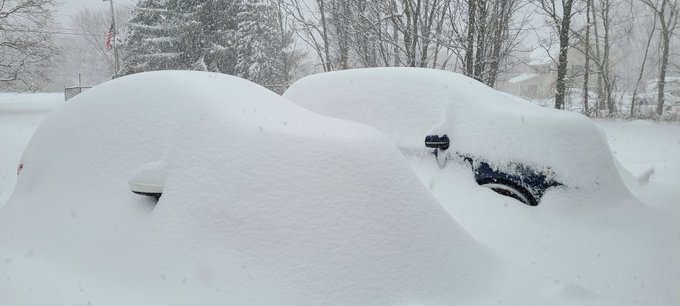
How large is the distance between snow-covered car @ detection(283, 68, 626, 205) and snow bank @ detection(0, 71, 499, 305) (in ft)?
4.36

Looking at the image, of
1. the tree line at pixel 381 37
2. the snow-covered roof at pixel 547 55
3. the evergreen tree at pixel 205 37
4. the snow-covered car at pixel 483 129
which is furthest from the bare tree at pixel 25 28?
the snow-covered roof at pixel 547 55

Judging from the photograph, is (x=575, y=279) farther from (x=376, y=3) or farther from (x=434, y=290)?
(x=376, y=3)

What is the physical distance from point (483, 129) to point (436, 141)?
451mm

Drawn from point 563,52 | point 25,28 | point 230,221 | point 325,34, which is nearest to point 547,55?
point 563,52

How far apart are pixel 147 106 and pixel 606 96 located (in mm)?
21371

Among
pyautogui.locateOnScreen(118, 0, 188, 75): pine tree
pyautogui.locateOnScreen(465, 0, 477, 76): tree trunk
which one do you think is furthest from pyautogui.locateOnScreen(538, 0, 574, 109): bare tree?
pyautogui.locateOnScreen(118, 0, 188, 75): pine tree

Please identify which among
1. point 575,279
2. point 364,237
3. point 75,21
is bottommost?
point 575,279

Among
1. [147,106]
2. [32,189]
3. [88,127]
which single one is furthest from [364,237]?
[32,189]

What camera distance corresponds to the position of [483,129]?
402 centimetres

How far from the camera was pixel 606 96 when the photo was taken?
19312 millimetres

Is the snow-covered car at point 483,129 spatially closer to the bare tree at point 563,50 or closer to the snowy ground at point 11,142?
the snowy ground at point 11,142

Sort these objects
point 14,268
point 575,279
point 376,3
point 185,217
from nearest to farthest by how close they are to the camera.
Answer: point 185,217 < point 14,268 < point 575,279 < point 376,3

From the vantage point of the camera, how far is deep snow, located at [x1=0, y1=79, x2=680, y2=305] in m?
2.54

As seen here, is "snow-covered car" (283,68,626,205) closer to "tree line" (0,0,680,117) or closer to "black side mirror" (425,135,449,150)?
"black side mirror" (425,135,449,150)
